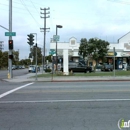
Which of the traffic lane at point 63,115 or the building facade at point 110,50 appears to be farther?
the building facade at point 110,50

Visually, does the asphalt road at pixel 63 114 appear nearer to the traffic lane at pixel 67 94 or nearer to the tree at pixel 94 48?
the traffic lane at pixel 67 94

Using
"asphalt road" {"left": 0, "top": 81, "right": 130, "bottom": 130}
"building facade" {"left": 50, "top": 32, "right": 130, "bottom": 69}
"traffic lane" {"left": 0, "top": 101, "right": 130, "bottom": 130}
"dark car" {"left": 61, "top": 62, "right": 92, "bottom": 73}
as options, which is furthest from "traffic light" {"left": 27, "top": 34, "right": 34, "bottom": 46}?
"building facade" {"left": 50, "top": 32, "right": 130, "bottom": 69}

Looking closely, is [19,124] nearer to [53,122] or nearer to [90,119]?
[53,122]

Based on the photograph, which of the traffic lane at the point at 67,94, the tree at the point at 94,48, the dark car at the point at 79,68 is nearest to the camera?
the traffic lane at the point at 67,94

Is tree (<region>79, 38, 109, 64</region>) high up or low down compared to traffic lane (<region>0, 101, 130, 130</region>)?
up

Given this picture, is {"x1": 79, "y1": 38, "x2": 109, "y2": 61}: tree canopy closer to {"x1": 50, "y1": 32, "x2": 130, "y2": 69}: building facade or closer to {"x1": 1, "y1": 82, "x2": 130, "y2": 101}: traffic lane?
{"x1": 50, "y1": 32, "x2": 130, "y2": 69}: building facade

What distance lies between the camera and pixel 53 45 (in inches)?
2201

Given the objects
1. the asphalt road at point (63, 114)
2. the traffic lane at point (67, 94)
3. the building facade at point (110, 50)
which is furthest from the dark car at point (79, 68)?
the asphalt road at point (63, 114)

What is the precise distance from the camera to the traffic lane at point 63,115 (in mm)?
6270

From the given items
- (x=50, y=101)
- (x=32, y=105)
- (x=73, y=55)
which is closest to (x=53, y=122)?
(x=32, y=105)

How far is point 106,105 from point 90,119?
7.28 feet

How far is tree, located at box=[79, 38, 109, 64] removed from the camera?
5038cm

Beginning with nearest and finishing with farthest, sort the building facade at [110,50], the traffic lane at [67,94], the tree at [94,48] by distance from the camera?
1. the traffic lane at [67,94]
2. the tree at [94,48]
3. the building facade at [110,50]

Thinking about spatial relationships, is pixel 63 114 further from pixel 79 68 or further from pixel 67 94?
pixel 79 68
